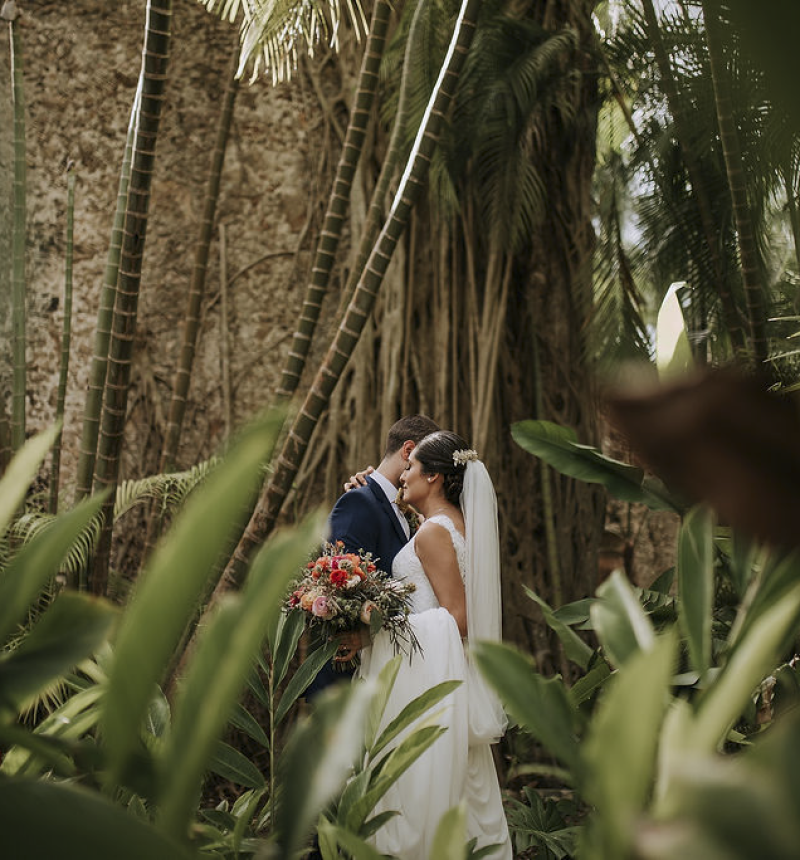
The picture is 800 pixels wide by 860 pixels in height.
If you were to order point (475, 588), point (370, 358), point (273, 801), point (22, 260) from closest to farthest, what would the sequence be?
point (273, 801)
point (475, 588)
point (22, 260)
point (370, 358)

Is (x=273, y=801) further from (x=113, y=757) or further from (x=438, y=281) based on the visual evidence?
(x=438, y=281)

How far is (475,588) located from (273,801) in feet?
4.99

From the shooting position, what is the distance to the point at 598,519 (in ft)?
17.6

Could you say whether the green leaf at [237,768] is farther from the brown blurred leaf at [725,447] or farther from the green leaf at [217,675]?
the brown blurred leaf at [725,447]

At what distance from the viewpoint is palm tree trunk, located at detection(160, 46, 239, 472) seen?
4.47 m

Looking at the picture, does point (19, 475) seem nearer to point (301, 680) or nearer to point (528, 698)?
point (528, 698)

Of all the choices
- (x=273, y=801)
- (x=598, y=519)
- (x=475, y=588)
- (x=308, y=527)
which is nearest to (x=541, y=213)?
(x=598, y=519)

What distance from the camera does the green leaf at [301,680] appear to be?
6.34 ft

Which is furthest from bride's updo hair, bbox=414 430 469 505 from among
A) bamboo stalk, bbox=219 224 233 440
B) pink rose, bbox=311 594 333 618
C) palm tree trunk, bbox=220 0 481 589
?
bamboo stalk, bbox=219 224 233 440

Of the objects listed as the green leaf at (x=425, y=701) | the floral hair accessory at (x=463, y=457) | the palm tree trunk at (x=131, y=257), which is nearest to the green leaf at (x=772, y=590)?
the green leaf at (x=425, y=701)

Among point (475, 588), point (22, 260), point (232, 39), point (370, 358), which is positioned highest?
point (232, 39)

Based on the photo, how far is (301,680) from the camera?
204 centimetres

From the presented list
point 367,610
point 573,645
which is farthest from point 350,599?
point 573,645

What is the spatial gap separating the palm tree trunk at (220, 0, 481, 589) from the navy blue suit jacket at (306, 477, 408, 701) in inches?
9.9
